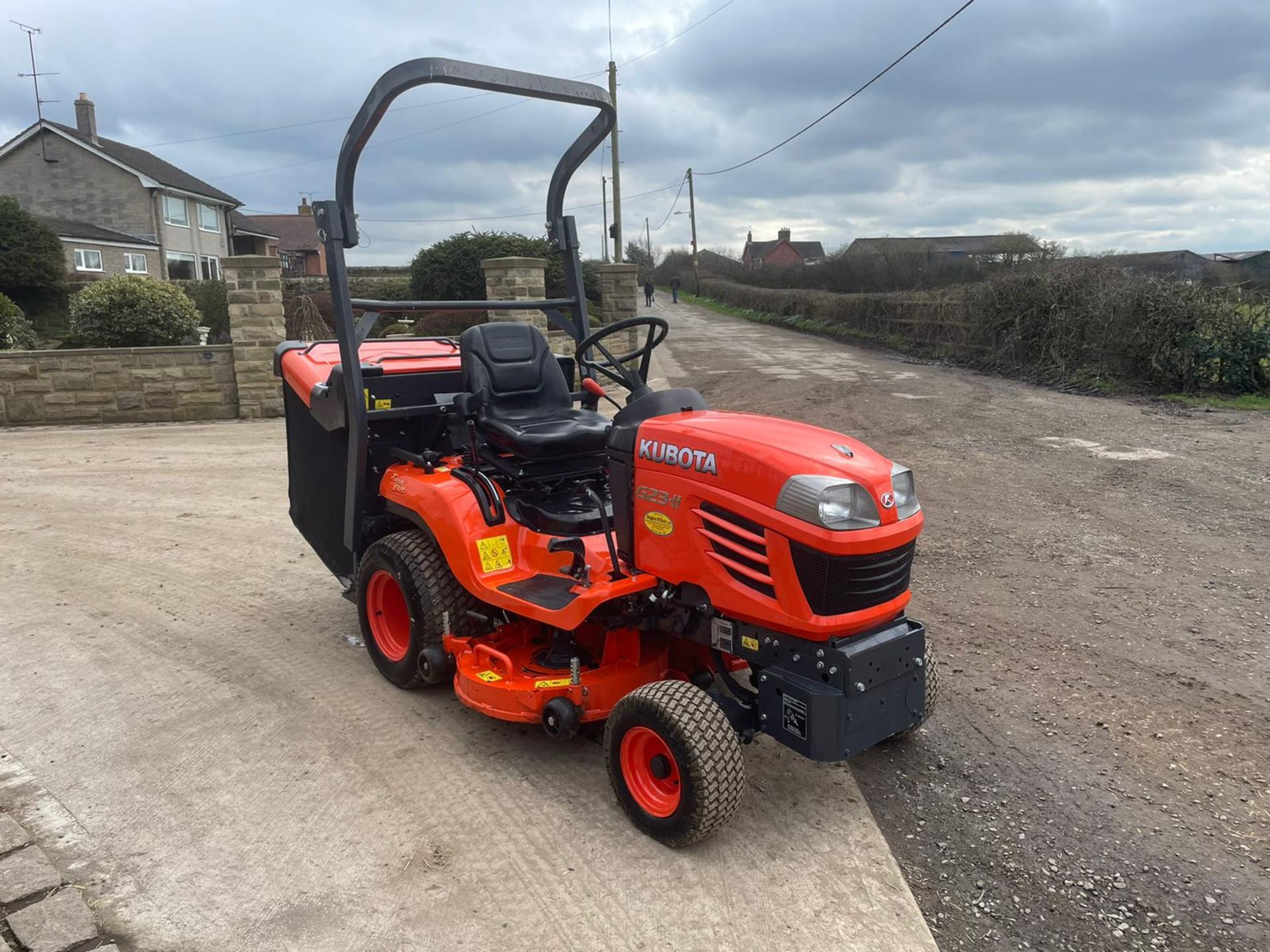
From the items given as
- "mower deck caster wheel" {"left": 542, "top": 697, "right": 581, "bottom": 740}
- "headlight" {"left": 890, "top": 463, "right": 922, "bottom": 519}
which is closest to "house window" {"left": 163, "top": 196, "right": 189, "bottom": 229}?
"mower deck caster wheel" {"left": 542, "top": 697, "right": 581, "bottom": 740}

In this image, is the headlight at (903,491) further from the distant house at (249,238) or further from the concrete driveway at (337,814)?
the distant house at (249,238)

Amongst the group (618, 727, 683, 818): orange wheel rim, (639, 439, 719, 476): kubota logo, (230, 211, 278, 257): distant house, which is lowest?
(618, 727, 683, 818): orange wheel rim

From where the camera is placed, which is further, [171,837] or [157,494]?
[157,494]

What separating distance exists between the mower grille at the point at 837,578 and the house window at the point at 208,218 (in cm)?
4071

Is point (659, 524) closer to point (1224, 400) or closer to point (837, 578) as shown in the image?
point (837, 578)

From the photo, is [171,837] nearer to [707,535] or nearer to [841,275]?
[707,535]

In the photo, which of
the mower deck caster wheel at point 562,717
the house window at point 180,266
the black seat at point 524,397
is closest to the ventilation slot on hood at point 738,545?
the mower deck caster wheel at point 562,717

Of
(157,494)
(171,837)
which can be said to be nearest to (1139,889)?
(171,837)

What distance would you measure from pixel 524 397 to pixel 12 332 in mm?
13359

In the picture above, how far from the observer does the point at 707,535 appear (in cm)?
299

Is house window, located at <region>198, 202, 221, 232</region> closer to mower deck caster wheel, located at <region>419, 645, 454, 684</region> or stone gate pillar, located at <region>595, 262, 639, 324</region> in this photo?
stone gate pillar, located at <region>595, 262, 639, 324</region>

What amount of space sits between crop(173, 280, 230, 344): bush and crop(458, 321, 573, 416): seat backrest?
1590 cm

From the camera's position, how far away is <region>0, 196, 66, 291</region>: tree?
82.1 ft

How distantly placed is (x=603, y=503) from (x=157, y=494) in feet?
18.4
